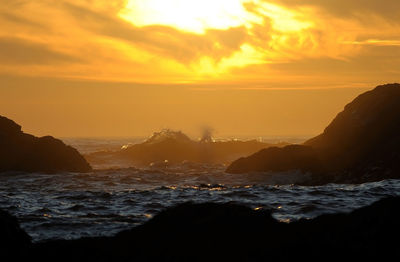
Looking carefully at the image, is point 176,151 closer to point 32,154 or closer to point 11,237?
point 32,154

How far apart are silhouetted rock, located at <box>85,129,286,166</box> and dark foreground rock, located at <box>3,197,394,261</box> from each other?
6156 centimetres

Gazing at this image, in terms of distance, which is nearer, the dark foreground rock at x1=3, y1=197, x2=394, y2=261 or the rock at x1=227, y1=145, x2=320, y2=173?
the dark foreground rock at x1=3, y1=197, x2=394, y2=261

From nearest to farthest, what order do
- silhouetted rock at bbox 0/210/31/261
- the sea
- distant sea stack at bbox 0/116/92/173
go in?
1. silhouetted rock at bbox 0/210/31/261
2. the sea
3. distant sea stack at bbox 0/116/92/173

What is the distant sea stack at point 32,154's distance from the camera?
4994 centimetres

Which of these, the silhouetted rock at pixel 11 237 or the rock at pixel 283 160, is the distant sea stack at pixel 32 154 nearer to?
the rock at pixel 283 160

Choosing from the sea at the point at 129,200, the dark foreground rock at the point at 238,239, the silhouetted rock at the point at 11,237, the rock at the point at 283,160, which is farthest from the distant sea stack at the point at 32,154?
the dark foreground rock at the point at 238,239

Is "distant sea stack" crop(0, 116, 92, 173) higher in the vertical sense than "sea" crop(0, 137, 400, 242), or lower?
higher

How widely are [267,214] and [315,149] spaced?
99.4 ft

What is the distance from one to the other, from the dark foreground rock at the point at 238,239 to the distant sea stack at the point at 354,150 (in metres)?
24.7

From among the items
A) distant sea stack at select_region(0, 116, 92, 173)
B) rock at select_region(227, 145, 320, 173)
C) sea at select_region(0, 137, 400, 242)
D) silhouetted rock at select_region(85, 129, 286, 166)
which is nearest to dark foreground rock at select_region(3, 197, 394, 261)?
sea at select_region(0, 137, 400, 242)

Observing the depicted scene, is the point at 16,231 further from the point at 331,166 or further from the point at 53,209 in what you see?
the point at 331,166

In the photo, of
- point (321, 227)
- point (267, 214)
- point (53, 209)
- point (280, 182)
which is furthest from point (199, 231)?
point (280, 182)

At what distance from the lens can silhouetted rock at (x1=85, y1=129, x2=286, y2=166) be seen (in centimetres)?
7856

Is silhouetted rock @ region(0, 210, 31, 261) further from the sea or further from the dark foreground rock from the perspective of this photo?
the sea
